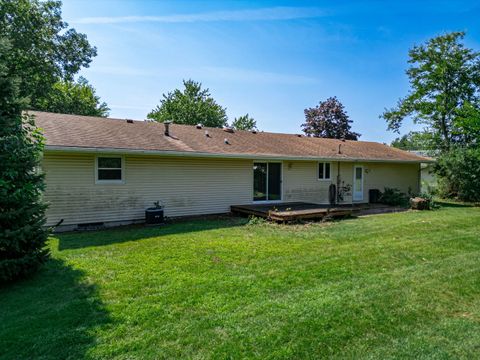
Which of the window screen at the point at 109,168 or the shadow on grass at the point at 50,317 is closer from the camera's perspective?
the shadow on grass at the point at 50,317

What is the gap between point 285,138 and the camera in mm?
17266

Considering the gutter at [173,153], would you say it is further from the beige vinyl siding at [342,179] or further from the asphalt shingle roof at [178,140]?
the beige vinyl siding at [342,179]

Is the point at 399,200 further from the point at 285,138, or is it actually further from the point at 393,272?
the point at 393,272

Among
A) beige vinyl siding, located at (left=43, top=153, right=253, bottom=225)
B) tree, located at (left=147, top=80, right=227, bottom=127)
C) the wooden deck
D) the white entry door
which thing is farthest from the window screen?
tree, located at (left=147, top=80, right=227, bottom=127)

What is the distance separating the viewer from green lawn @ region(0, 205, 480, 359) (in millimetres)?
3078

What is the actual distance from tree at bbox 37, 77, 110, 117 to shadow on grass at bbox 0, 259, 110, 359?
21.3 metres

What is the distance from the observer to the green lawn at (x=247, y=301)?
308 cm

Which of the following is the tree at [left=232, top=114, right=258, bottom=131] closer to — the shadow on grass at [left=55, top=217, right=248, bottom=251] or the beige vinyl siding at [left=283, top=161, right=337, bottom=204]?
the beige vinyl siding at [left=283, top=161, right=337, bottom=204]

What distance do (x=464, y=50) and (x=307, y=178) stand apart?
1572 centimetres

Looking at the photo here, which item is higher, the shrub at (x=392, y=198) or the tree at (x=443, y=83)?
the tree at (x=443, y=83)

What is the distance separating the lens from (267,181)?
43.3ft

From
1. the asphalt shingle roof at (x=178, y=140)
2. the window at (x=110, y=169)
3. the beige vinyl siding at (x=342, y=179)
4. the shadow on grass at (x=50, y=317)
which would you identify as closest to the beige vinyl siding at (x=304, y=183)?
the beige vinyl siding at (x=342, y=179)

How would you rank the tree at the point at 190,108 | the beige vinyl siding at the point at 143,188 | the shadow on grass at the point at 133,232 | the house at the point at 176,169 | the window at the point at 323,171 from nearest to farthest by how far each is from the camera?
the shadow on grass at the point at 133,232 → the beige vinyl siding at the point at 143,188 → the house at the point at 176,169 → the window at the point at 323,171 → the tree at the point at 190,108

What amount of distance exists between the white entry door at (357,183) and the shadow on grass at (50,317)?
45.5ft
